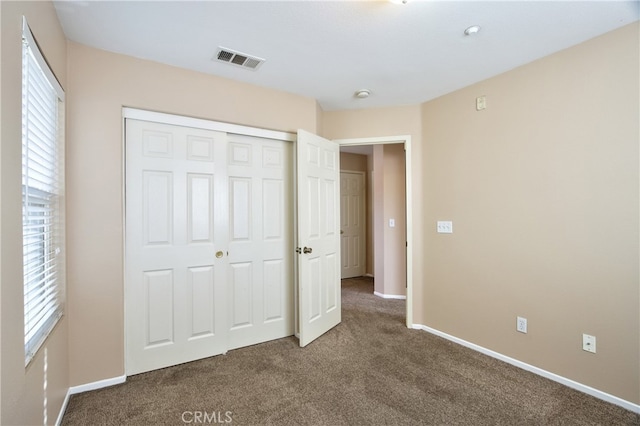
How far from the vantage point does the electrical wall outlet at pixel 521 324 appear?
240 centimetres

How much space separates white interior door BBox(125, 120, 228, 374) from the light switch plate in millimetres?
2097

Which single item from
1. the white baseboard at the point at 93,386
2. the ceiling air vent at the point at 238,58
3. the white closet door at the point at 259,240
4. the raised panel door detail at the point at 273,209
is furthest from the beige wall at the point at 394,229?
the white baseboard at the point at 93,386

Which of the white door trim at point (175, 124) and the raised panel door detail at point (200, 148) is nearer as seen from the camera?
the white door trim at point (175, 124)

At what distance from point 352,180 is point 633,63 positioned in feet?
13.9

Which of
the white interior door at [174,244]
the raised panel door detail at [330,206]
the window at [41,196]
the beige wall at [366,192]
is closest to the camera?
the window at [41,196]

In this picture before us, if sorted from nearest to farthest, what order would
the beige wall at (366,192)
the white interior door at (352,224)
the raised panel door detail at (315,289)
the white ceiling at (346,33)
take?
the white ceiling at (346,33), the raised panel door detail at (315,289), the white interior door at (352,224), the beige wall at (366,192)

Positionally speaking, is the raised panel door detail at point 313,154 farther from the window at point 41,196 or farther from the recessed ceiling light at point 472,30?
the window at point 41,196

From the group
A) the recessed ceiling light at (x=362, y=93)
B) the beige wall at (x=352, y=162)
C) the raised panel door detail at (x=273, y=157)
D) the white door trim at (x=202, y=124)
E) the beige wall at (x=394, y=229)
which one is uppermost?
the recessed ceiling light at (x=362, y=93)

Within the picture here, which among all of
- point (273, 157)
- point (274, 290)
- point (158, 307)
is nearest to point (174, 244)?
point (158, 307)

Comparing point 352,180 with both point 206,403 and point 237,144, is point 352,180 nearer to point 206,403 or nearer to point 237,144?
point 237,144

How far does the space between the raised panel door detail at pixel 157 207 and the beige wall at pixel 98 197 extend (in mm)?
187

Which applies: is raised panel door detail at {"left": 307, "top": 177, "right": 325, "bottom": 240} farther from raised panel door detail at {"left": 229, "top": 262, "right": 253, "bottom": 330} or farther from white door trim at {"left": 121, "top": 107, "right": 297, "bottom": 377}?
raised panel door detail at {"left": 229, "top": 262, "right": 253, "bottom": 330}

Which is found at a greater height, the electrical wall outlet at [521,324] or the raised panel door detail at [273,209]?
the raised panel door detail at [273,209]

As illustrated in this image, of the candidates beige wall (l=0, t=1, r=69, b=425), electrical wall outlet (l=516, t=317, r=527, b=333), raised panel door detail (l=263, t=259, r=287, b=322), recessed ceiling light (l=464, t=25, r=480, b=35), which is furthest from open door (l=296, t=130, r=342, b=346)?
beige wall (l=0, t=1, r=69, b=425)
